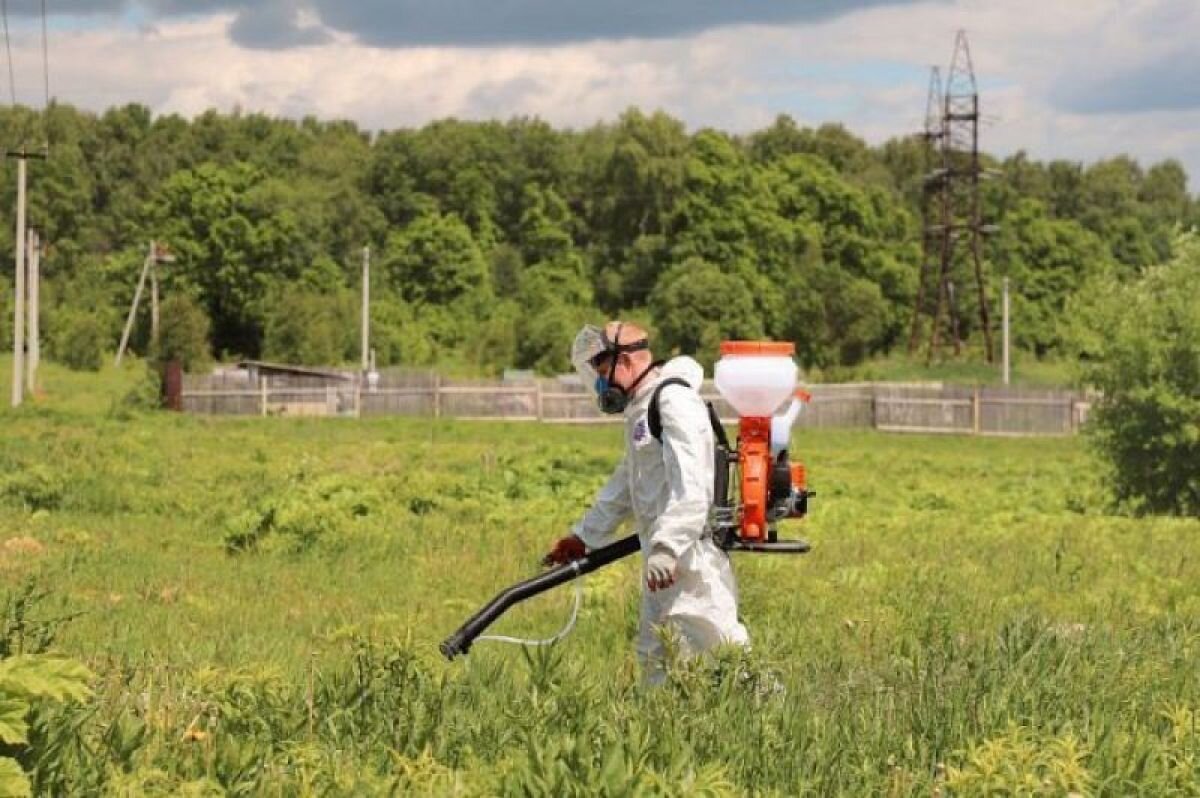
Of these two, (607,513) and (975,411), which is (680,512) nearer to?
(607,513)

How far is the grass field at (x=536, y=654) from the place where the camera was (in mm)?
5152

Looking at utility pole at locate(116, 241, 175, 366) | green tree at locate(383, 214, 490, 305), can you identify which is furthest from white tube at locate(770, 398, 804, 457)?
green tree at locate(383, 214, 490, 305)

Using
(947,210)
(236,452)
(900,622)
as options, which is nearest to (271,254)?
(947,210)

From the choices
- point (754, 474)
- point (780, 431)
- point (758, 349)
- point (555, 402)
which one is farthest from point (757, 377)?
point (555, 402)

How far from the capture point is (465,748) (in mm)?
5508

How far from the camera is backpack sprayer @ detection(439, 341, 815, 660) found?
25.1ft

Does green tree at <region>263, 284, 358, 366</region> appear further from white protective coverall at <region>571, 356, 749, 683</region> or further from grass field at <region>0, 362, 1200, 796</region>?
white protective coverall at <region>571, 356, 749, 683</region>

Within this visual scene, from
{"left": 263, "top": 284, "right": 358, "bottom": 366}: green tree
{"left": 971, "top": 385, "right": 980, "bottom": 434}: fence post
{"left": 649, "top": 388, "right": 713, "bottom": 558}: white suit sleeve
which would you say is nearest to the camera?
{"left": 649, "top": 388, "right": 713, "bottom": 558}: white suit sleeve

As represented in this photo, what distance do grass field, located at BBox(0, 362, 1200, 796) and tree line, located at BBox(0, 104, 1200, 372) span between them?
175ft

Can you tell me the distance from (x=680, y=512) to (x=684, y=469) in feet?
0.64

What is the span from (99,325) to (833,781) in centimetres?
7908

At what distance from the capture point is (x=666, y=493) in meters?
7.93

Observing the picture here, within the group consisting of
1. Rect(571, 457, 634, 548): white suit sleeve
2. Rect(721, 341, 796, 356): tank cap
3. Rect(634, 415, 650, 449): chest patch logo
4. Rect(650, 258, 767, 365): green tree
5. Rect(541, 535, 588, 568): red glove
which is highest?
Rect(650, 258, 767, 365): green tree

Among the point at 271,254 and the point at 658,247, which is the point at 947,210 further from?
the point at 271,254
